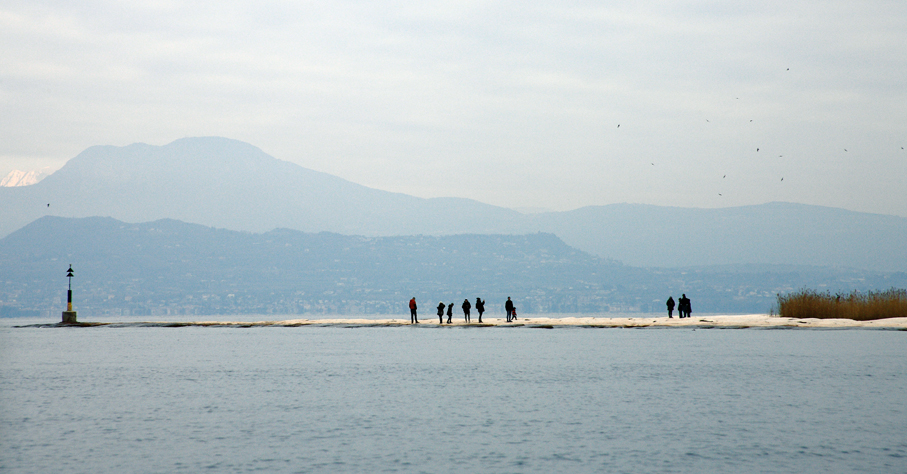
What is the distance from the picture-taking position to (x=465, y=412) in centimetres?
2384

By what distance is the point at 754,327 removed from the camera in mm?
61688

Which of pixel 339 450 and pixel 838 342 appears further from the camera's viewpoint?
pixel 838 342

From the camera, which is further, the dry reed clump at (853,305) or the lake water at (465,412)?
the dry reed clump at (853,305)

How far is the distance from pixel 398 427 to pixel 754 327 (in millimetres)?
46583

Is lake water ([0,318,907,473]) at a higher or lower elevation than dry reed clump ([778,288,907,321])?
lower

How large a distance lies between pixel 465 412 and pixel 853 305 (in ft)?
148

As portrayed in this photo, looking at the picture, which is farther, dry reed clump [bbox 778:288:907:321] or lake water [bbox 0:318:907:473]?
dry reed clump [bbox 778:288:907:321]

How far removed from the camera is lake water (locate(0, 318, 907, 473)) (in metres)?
17.5

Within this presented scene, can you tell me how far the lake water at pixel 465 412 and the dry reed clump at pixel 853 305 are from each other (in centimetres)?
1518

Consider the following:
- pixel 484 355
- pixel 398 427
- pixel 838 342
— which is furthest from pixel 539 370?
pixel 838 342

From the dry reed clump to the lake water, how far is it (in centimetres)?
1518

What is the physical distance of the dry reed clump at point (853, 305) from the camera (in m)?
58.4

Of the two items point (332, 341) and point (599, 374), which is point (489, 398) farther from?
point (332, 341)

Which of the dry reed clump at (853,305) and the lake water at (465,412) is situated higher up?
the dry reed clump at (853,305)
